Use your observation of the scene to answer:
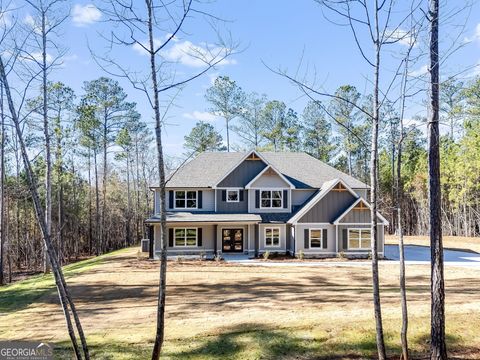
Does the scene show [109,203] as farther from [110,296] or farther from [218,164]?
[110,296]

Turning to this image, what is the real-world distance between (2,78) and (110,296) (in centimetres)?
986

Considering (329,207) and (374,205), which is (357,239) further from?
(374,205)

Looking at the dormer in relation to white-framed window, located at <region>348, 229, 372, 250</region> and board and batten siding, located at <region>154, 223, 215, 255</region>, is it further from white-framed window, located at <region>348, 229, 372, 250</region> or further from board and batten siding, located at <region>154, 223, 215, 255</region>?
white-framed window, located at <region>348, 229, 372, 250</region>

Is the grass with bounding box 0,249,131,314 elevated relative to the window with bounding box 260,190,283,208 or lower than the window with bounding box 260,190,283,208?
lower

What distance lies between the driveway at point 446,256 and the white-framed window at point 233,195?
1044cm

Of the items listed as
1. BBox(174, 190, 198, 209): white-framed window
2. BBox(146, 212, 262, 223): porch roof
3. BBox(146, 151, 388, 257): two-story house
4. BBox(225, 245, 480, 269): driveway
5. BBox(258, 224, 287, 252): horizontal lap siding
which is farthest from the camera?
BBox(174, 190, 198, 209): white-framed window

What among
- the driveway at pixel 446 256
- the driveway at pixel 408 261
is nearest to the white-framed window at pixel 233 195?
the driveway at pixel 408 261

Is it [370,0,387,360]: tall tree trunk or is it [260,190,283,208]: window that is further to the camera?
[260,190,283,208]: window

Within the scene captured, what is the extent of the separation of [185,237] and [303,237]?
755 cm

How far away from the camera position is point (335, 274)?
17.3m

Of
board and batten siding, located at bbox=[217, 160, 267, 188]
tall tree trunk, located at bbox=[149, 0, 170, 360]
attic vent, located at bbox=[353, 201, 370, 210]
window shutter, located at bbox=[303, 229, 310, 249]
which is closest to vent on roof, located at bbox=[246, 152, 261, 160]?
board and batten siding, located at bbox=[217, 160, 267, 188]

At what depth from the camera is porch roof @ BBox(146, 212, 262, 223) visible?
71.3 feet

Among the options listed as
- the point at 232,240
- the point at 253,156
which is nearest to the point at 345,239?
the point at 232,240

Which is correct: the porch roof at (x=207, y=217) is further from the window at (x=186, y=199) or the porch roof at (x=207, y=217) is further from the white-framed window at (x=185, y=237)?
the white-framed window at (x=185, y=237)
